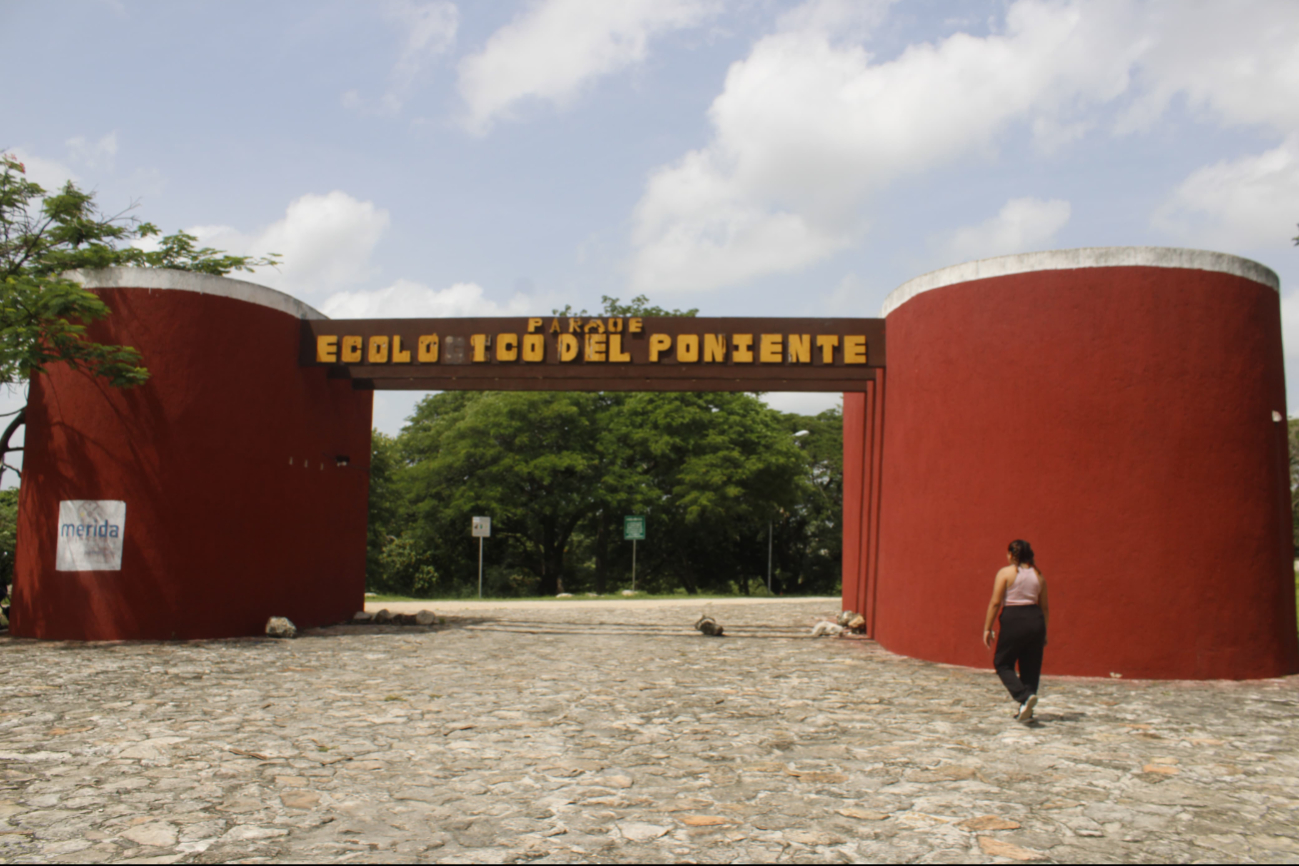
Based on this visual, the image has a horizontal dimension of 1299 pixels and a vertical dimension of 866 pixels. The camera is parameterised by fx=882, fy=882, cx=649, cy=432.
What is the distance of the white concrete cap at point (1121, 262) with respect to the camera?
35.9ft

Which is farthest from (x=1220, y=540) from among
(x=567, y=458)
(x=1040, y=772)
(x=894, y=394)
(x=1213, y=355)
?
(x=567, y=458)

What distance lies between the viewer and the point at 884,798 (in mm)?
5609

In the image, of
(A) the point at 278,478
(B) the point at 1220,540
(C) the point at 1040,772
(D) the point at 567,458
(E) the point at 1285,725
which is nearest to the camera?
(C) the point at 1040,772

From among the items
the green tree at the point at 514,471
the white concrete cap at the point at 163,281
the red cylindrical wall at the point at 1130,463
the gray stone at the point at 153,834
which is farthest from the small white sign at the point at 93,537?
the green tree at the point at 514,471

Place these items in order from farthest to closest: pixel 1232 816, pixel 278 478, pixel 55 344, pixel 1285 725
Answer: pixel 278 478, pixel 55 344, pixel 1285 725, pixel 1232 816

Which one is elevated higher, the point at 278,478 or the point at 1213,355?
the point at 1213,355

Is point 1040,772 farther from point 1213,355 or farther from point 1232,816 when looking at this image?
point 1213,355

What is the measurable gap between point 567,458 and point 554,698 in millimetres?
24264

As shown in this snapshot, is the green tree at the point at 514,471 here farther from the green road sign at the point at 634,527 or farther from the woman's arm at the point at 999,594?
the woman's arm at the point at 999,594

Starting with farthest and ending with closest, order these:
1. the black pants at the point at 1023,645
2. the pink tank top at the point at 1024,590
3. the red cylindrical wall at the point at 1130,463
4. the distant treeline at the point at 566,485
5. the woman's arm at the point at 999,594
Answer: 1. the distant treeline at the point at 566,485
2. the red cylindrical wall at the point at 1130,463
3. the woman's arm at the point at 999,594
4. the pink tank top at the point at 1024,590
5. the black pants at the point at 1023,645

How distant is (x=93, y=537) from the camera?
12.9 m

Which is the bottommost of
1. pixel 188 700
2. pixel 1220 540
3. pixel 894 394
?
pixel 188 700

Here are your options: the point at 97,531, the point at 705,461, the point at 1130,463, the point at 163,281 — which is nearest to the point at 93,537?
the point at 97,531

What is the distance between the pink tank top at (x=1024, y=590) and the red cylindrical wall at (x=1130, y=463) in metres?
3.05
